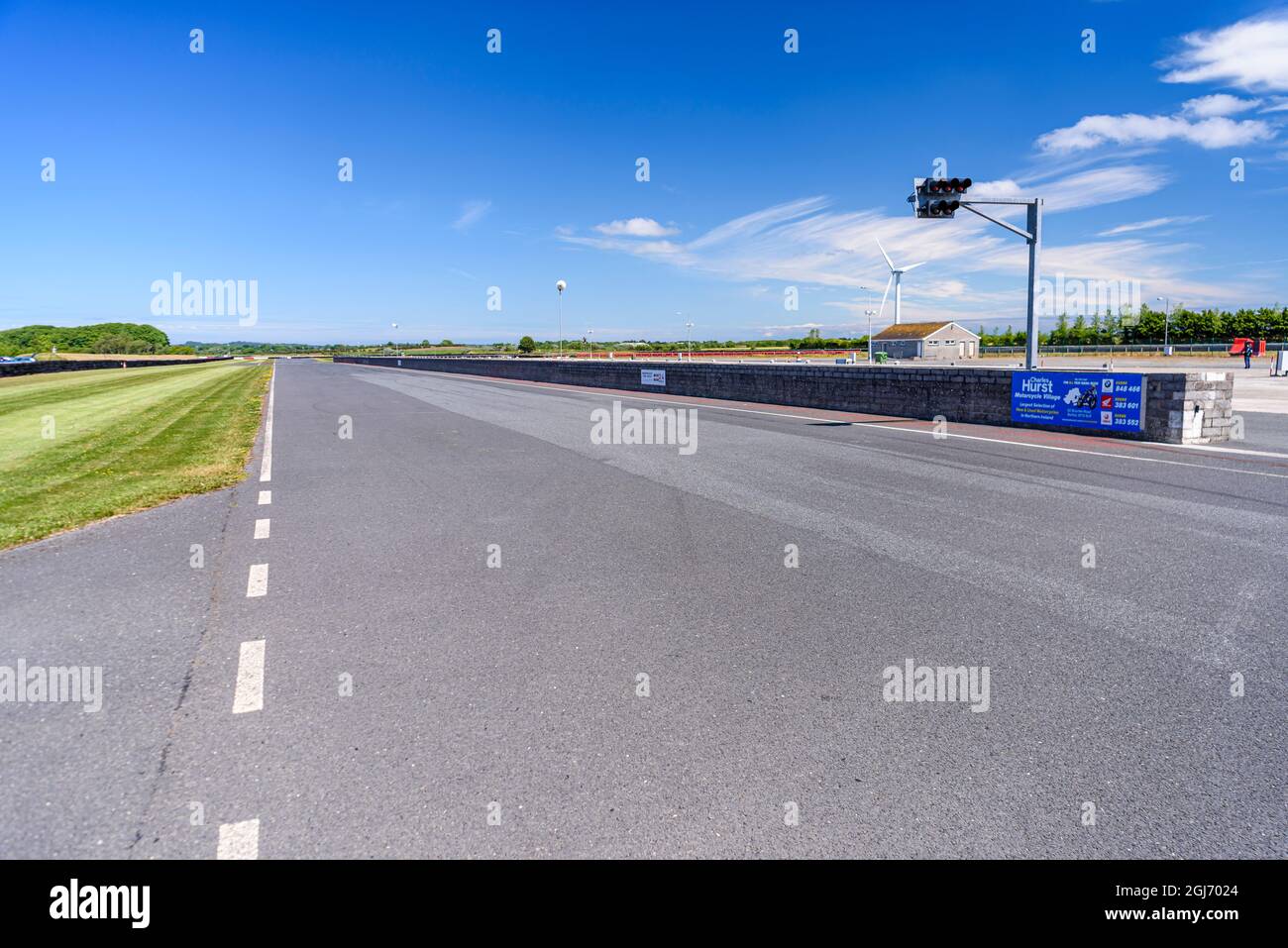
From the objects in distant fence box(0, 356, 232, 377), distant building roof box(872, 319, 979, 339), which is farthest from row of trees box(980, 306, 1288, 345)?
distant fence box(0, 356, 232, 377)

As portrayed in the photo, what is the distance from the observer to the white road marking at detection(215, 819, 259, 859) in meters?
2.56

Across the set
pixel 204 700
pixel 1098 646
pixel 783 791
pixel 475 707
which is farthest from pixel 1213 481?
pixel 204 700

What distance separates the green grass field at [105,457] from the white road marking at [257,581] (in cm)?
292

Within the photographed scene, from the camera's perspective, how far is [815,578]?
5.62 metres

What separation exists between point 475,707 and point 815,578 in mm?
3015

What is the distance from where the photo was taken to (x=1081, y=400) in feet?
48.6

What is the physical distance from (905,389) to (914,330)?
8954cm

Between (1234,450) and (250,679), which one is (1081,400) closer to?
(1234,450)

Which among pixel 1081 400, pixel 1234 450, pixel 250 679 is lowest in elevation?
pixel 250 679

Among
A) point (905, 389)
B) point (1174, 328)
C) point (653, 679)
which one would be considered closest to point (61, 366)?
point (905, 389)

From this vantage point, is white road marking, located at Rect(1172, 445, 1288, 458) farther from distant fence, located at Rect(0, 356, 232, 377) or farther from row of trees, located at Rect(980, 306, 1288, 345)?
row of trees, located at Rect(980, 306, 1288, 345)
